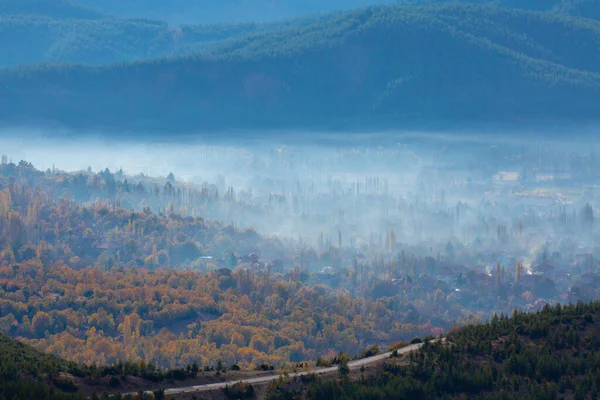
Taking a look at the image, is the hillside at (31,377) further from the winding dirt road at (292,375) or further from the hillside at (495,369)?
the hillside at (495,369)

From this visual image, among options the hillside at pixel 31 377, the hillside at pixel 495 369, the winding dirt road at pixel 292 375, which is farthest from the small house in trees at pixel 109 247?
the hillside at pixel 495 369

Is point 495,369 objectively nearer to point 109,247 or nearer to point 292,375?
point 292,375

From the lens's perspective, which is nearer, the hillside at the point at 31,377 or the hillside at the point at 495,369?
the hillside at the point at 31,377

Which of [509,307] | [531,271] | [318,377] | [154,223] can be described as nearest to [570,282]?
[531,271]

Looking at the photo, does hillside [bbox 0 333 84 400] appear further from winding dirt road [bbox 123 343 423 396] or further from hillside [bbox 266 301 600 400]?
hillside [bbox 266 301 600 400]

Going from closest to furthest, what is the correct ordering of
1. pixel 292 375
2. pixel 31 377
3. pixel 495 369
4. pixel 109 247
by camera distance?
pixel 31 377, pixel 292 375, pixel 495 369, pixel 109 247

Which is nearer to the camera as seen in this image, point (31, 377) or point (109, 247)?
point (31, 377)

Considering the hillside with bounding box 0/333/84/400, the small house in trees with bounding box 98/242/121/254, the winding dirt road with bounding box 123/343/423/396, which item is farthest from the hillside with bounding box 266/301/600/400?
the small house in trees with bounding box 98/242/121/254

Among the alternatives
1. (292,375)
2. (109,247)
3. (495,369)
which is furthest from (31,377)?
(109,247)

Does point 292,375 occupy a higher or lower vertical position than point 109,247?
higher

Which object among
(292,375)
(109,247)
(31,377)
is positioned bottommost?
(109,247)
